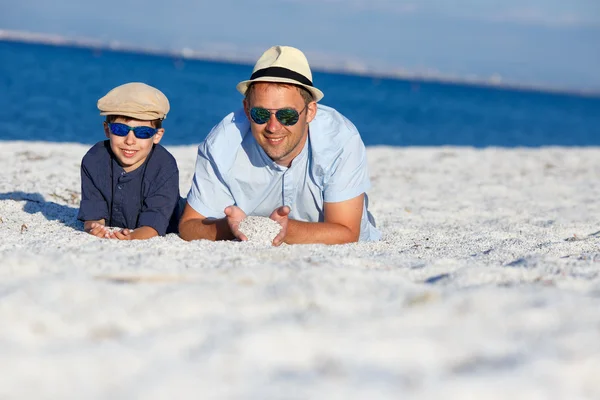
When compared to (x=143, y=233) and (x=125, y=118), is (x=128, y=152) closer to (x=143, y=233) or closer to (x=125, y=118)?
(x=125, y=118)

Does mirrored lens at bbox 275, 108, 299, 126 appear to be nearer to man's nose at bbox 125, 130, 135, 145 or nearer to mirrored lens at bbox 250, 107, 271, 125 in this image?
mirrored lens at bbox 250, 107, 271, 125

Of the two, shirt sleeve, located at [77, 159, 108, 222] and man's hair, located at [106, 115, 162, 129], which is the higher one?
man's hair, located at [106, 115, 162, 129]

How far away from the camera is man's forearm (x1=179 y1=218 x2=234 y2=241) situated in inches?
161

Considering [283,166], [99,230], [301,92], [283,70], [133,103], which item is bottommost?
[99,230]

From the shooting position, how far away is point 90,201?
4332 millimetres

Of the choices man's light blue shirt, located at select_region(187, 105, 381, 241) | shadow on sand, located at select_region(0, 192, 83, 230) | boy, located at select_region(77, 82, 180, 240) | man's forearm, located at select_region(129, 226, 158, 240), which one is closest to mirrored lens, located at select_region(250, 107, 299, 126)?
man's light blue shirt, located at select_region(187, 105, 381, 241)

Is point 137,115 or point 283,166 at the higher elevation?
point 137,115

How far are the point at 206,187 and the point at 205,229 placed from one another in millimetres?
271

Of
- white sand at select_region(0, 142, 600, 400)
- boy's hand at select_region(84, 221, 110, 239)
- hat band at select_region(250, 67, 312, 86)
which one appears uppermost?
hat band at select_region(250, 67, 312, 86)

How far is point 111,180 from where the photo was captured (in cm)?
436

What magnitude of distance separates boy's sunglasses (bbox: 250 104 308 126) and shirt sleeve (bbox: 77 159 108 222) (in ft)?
3.71

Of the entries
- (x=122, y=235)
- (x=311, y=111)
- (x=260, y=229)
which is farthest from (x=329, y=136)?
(x=122, y=235)

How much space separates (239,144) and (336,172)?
0.58m

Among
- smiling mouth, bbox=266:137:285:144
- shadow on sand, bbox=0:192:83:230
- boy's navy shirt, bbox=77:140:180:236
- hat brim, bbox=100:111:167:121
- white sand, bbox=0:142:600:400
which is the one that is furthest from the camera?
shadow on sand, bbox=0:192:83:230
